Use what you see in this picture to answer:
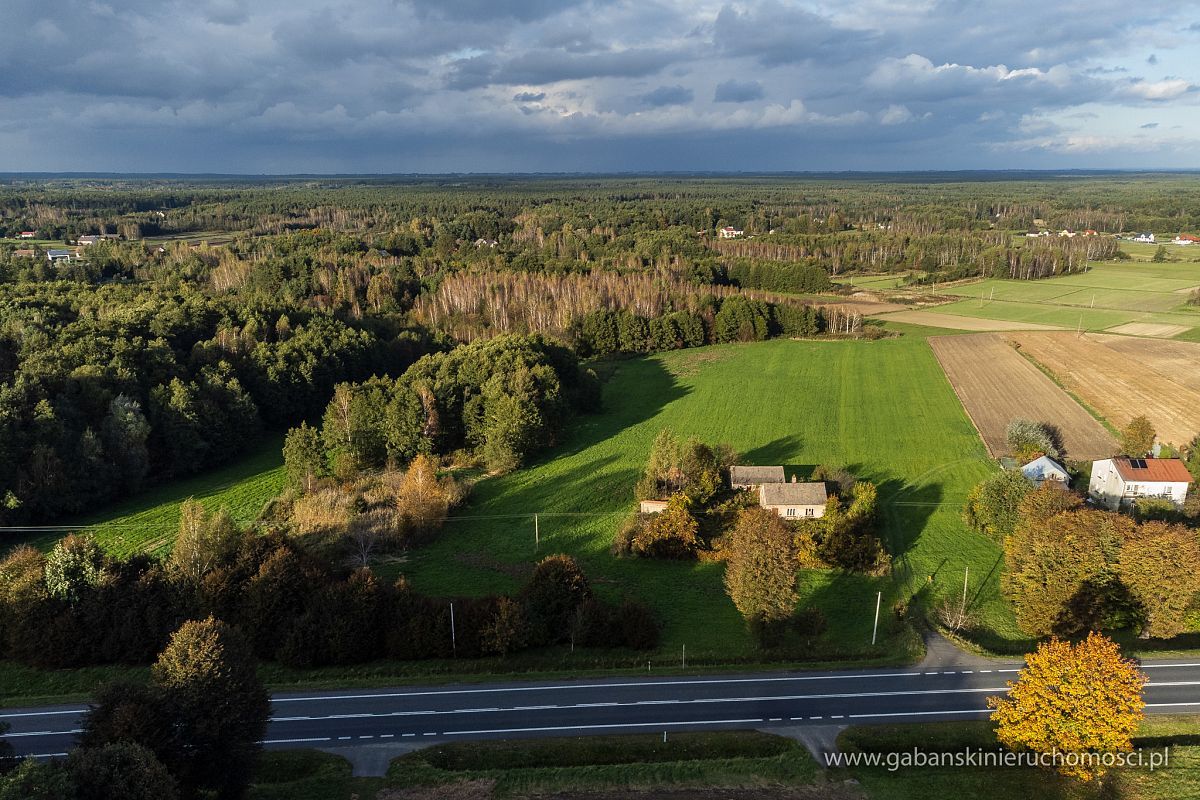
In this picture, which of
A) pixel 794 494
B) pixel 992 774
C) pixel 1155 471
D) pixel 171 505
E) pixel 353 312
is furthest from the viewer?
pixel 353 312

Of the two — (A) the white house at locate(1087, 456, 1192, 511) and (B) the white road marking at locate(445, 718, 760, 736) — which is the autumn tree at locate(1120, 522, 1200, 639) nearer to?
(A) the white house at locate(1087, 456, 1192, 511)

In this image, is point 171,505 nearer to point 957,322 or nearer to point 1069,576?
point 1069,576

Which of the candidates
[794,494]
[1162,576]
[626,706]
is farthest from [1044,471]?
[626,706]

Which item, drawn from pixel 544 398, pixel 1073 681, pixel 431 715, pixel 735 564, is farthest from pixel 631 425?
pixel 1073 681

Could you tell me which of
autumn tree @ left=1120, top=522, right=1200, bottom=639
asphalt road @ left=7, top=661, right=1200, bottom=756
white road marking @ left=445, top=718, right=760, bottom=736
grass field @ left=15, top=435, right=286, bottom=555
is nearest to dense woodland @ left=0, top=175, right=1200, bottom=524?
grass field @ left=15, top=435, right=286, bottom=555

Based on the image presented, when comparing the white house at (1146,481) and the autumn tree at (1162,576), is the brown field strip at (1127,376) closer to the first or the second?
the white house at (1146,481)

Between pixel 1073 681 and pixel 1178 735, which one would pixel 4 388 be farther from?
pixel 1178 735
